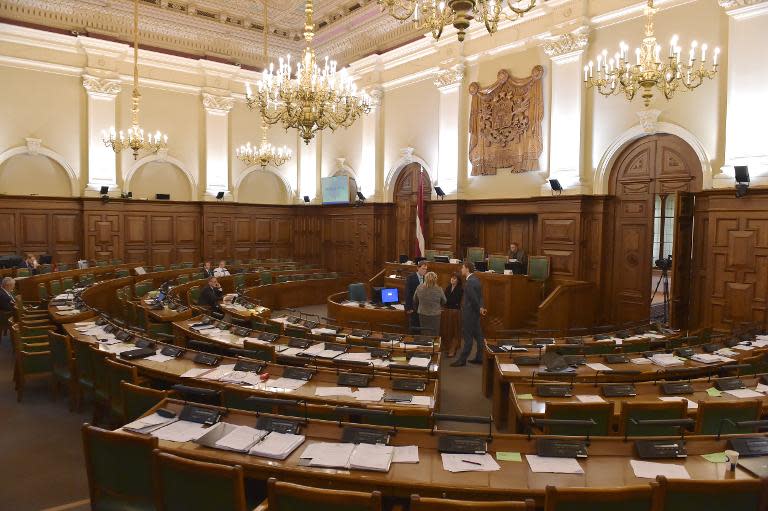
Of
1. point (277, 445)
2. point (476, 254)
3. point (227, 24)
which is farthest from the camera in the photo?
point (227, 24)

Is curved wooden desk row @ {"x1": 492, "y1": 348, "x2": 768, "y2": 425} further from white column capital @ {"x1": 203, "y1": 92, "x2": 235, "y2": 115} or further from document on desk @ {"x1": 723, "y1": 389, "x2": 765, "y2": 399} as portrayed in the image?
white column capital @ {"x1": 203, "y1": 92, "x2": 235, "y2": 115}

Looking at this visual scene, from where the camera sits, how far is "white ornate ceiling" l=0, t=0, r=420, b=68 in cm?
1439

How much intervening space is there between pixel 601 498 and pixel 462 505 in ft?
2.25

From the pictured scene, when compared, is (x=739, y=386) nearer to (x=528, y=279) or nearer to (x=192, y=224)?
(x=528, y=279)

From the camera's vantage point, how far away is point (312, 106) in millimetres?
7508

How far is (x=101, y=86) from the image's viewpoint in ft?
49.6

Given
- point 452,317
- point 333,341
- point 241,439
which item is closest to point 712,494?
point 241,439

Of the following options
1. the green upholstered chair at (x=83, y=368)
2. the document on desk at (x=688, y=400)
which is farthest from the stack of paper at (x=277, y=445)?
the green upholstered chair at (x=83, y=368)

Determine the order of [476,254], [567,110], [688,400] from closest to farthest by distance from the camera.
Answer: [688,400]
[567,110]
[476,254]

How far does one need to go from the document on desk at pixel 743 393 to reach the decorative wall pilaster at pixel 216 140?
52.6 ft

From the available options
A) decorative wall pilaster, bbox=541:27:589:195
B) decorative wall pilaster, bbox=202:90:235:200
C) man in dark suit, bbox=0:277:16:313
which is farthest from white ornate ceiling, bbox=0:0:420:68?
man in dark suit, bbox=0:277:16:313

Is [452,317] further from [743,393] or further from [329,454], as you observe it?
[329,454]

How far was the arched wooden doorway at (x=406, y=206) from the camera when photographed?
15.3 metres

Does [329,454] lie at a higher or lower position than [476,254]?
lower
